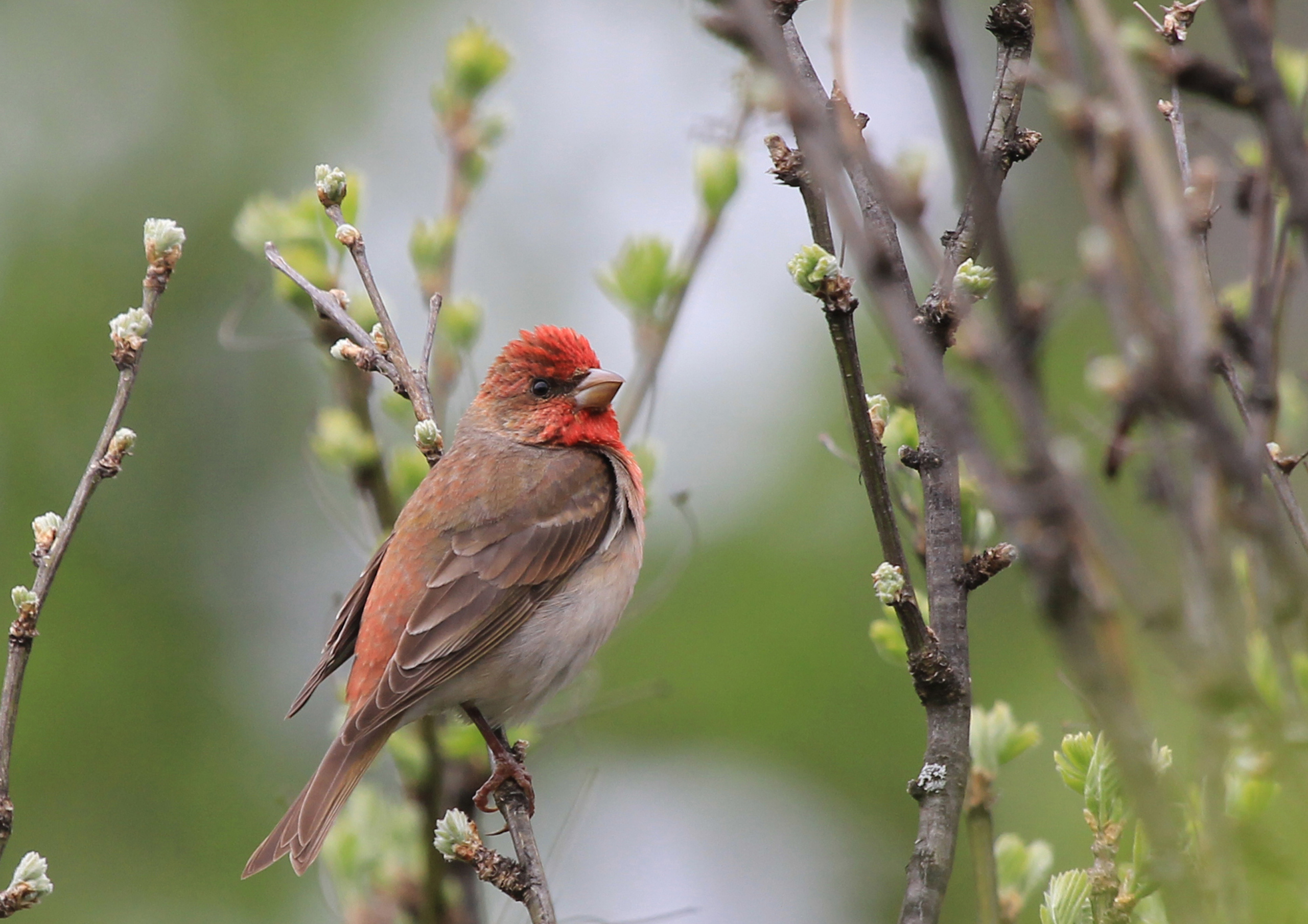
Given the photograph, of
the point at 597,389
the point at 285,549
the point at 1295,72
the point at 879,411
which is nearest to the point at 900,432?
the point at 879,411

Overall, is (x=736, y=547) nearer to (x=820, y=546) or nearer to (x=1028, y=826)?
(x=820, y=546)

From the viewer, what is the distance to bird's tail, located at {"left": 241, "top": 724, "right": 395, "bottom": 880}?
4.93 metres

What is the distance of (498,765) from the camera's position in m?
5.22

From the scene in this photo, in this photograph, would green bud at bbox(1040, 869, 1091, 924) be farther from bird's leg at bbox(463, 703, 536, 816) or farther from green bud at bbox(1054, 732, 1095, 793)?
bird's leg at bbox(463, 703, 536, 816)

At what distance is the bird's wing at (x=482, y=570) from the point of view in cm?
533

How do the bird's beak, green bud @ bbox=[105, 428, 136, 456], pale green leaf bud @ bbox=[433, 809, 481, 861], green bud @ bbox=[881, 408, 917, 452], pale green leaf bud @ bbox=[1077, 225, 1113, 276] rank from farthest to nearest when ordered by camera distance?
the bird's beak → pale green leaf bud @ bbox=[433, 809, 481, 861] → green bud @ bbox=[881, 408, 917, 452] → green bud @ bbox=[105, 428, 136, 456] → pale green leaf bud @ bbox=[1077, 225, 1113, 276]

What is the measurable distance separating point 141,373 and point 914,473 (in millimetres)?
8346

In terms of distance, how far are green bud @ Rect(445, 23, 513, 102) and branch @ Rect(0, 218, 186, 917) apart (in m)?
2.01

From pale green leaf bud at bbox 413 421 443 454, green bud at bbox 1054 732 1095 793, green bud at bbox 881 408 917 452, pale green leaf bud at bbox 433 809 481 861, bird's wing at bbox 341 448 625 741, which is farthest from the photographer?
bird's wing at bbox 341 448 625 741

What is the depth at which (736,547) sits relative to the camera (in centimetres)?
861

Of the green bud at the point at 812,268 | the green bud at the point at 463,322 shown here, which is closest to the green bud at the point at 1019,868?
the green bud at the point at 812,268

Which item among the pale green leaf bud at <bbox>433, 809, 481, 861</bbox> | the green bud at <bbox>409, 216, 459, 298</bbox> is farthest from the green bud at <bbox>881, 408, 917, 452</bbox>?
the green bud at <bbox>409, 216, 459, 298</bbox>

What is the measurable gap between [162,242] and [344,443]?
146cm

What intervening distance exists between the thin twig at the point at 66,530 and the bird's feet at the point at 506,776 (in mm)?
1948
